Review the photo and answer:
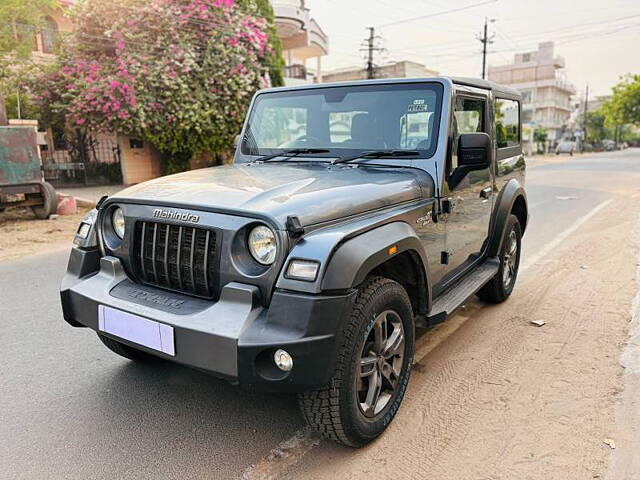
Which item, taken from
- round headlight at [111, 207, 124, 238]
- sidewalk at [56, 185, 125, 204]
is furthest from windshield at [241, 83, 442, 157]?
sidewalk at [56, 185, 125, 204]

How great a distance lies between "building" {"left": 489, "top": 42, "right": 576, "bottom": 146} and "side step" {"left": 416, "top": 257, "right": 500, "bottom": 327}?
74.2 m

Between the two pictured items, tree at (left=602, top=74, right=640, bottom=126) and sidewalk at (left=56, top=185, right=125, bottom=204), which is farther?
tree at (left=602, top=74, right=640, bottom=126)

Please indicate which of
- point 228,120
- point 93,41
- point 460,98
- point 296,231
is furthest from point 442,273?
point 93,41

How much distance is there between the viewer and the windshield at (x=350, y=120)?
3.44 metres

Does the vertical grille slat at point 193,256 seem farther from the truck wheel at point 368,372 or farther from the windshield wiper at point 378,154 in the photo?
the windshield wiper at point 378,154

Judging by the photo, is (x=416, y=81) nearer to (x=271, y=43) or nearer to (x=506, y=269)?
(x=506, y=269)

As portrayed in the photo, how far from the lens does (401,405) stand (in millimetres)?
3047

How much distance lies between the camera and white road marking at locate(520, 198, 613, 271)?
21.0 ft

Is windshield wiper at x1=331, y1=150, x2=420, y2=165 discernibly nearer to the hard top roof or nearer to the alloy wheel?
the hard top roof

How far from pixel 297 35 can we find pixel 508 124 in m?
22.4

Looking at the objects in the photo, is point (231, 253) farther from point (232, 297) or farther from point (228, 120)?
point (228, 120)

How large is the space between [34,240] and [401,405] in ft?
24.1

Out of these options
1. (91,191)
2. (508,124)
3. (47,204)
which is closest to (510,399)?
(508,124)

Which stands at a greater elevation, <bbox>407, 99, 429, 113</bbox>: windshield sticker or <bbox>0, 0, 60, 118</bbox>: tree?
<bbox>0, 0, 60, 118</bbox>: tree
